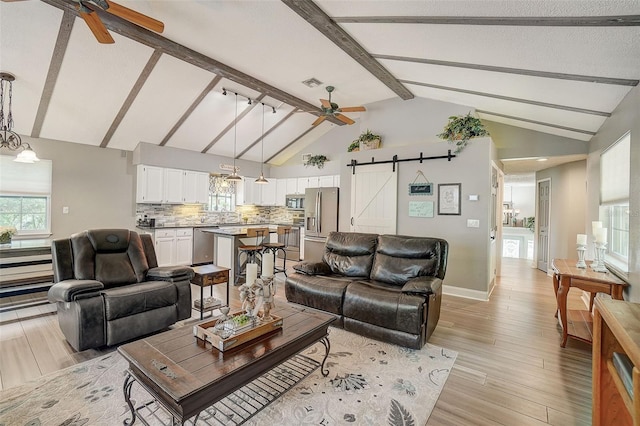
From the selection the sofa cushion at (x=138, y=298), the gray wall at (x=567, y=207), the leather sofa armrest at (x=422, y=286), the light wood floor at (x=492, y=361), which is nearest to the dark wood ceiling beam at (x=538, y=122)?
the gray wall at (x=567, y=207)

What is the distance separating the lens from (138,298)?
2885mm

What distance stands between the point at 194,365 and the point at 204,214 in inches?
268

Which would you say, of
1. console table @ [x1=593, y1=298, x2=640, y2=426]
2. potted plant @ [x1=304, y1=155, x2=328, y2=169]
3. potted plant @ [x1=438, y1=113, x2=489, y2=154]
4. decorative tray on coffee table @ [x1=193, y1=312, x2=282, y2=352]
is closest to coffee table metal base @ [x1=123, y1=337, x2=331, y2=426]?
decorative tray on coffee table @ [x1=193, y1=312, x2=282, y2=352]

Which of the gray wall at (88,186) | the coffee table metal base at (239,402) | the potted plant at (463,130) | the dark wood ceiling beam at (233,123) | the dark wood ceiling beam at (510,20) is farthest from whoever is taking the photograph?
the dark wood ceiling beam at (233,123)

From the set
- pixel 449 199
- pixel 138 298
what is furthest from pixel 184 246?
pixel 449 199

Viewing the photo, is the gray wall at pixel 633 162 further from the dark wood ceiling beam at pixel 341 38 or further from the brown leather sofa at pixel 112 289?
the brown leather sofa at pixel 112 289

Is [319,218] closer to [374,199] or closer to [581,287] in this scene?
[374,199]

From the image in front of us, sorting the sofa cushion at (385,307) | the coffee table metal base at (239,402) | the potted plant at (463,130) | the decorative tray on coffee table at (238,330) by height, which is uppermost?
the potted plant at (463,130)

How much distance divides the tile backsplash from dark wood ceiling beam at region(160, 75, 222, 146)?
63.5 inches

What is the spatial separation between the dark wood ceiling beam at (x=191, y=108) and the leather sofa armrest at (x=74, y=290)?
3.94m

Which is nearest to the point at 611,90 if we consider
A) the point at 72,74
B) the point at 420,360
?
the point at 420,360

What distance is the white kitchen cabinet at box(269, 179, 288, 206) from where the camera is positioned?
873cm

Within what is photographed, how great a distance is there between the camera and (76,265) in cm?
297

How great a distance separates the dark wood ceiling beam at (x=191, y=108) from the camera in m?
5.29
